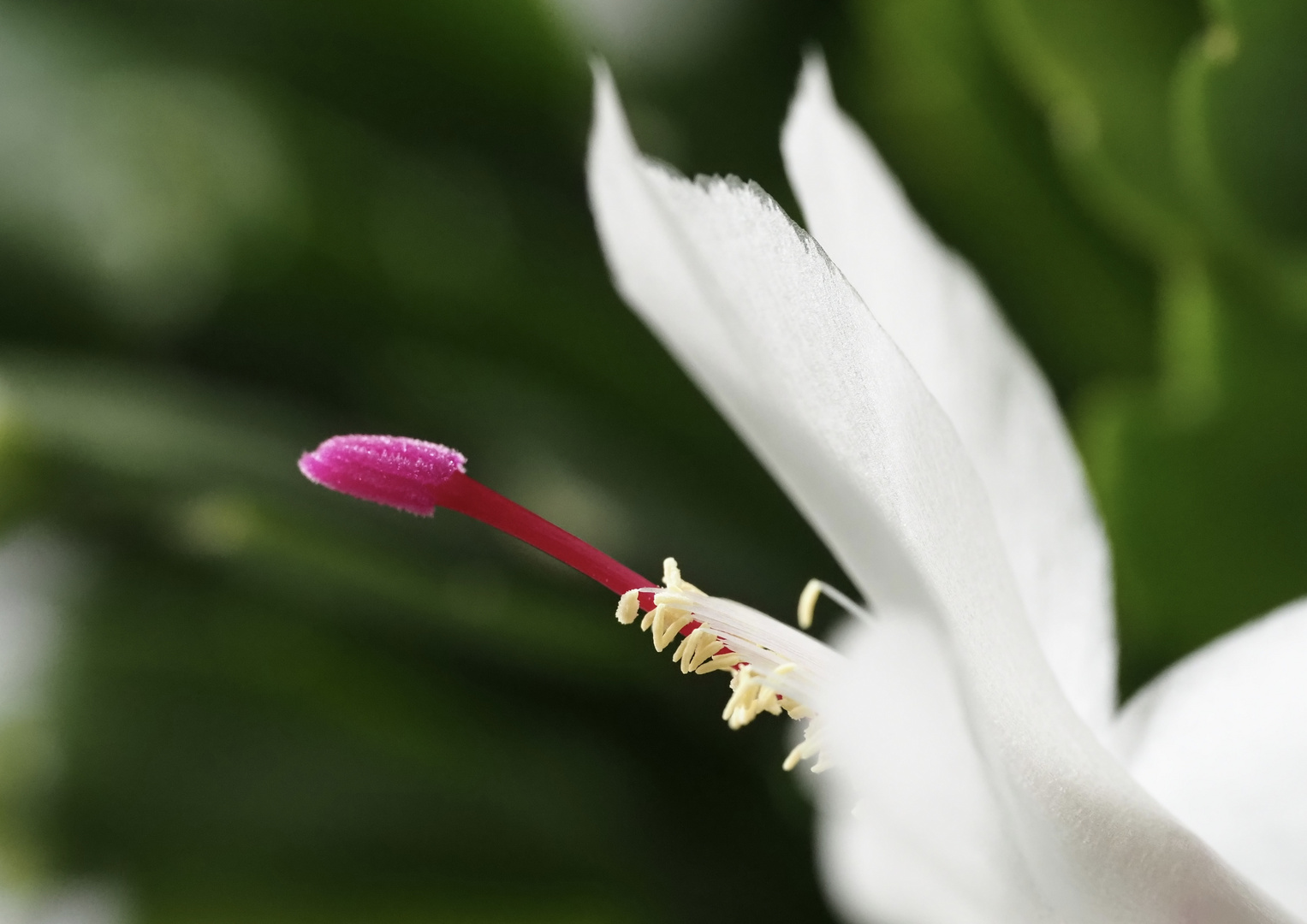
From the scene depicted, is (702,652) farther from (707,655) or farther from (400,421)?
(400,421)

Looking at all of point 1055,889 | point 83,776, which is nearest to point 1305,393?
point 1055,889

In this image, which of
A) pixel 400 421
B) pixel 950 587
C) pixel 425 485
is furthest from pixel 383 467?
pixel 400 421

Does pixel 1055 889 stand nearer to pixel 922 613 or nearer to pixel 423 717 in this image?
pixel 922 613

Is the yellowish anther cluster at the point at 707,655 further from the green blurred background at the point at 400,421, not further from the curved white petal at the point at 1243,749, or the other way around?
the green blurred background at the point at 400,421

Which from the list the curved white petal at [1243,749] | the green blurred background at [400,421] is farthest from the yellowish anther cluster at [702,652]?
the green blurred background at [400,421]

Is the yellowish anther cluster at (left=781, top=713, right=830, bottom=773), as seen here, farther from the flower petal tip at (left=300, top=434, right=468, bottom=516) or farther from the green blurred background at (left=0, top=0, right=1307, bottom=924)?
the green blurred background at (left=0, top=0, right=1307, bottom=924)

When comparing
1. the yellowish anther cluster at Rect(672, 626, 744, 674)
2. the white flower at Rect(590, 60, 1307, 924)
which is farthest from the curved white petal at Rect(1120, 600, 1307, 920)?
the yellowish anther cluster at Rect(672, 626, 744, 674)

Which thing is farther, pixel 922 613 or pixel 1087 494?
pixel 1087 494
